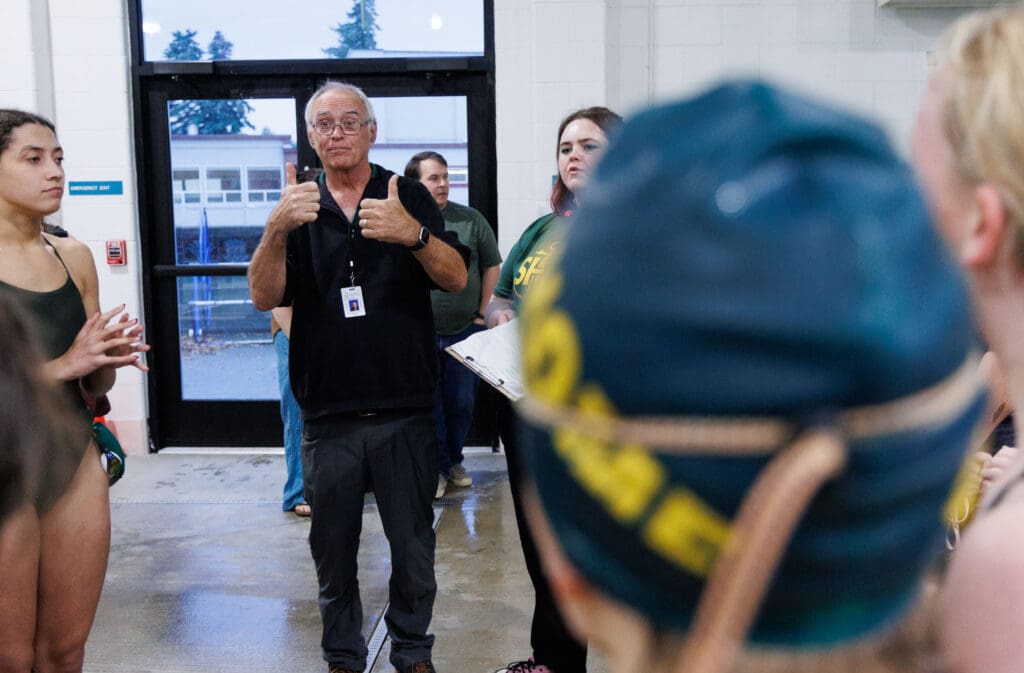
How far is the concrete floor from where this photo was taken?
3172 millimetres

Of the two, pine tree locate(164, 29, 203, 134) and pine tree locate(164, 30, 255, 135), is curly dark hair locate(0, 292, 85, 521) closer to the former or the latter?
pine tree locate(164, 30, 255, 135)

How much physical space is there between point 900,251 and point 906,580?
19cm

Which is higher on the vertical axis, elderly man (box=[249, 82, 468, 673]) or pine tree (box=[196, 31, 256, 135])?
pine tree (box=[196, 31, 256, 135])

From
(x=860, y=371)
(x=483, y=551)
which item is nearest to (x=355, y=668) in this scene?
(x=483, y=551)

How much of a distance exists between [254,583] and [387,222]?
2018 millimetres

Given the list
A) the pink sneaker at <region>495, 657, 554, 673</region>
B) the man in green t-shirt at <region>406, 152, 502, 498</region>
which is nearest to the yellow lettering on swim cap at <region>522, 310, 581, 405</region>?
the pink sneaker at <region>495, 657, 554, 673</region>

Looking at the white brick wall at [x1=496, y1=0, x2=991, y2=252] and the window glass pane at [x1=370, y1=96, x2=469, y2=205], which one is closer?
the white brick wall at [x1=496, y1=0, x2=991, y2=252]

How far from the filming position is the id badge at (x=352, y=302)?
2779 mm

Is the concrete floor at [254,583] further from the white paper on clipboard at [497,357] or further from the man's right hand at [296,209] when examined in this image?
the man's right hand at [296,209]

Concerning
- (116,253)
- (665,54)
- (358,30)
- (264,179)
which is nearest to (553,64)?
(665,54)

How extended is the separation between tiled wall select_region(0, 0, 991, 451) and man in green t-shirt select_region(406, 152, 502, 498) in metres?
0.71

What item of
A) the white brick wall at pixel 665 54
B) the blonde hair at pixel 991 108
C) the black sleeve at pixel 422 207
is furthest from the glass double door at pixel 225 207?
the blonde hair at pixel 991 108

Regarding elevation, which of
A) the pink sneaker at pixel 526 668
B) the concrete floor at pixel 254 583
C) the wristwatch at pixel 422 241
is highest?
the wristwatch at pixel 422 241

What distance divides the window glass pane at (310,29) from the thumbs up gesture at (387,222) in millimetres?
3417
